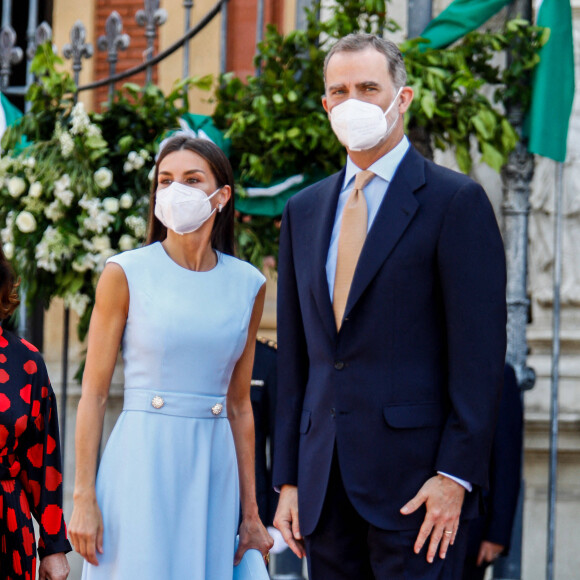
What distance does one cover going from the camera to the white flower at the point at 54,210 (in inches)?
177

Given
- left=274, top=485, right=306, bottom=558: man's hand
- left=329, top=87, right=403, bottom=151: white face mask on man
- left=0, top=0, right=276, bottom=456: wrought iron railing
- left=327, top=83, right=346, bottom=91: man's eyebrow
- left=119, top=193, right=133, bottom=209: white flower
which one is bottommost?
left=274, top=485, right=306, bottom=558: man's hand

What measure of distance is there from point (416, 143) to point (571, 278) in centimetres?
147

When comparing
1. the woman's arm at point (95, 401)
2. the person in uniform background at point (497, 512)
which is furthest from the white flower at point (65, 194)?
the person in uniform background at point (497, 512)

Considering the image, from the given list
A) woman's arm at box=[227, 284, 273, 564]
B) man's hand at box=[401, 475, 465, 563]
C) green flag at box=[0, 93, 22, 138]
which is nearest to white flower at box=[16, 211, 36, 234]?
green flag at box=[0, 93, 22, 138]

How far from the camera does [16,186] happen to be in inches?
178

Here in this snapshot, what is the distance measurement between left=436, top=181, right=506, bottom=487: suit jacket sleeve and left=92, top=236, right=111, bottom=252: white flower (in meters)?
2.34

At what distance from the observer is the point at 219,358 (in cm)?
279

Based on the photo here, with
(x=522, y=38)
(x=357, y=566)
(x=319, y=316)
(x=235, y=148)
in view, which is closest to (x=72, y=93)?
(x=235, y=148)

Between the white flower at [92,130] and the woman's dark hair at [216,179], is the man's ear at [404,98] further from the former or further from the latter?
the white flower at [92,130]

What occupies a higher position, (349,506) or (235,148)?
(235,148)

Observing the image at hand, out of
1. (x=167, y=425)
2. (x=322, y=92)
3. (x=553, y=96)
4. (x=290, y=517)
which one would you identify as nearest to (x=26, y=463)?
(x=167, y=425)

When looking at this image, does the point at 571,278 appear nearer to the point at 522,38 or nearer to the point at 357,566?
the point at 522,38

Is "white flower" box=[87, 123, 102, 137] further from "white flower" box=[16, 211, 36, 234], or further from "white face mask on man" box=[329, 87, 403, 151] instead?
"white face mask on man" box=[329, 87, 403, 151]

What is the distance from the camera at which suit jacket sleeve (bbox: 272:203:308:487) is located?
101 inches
